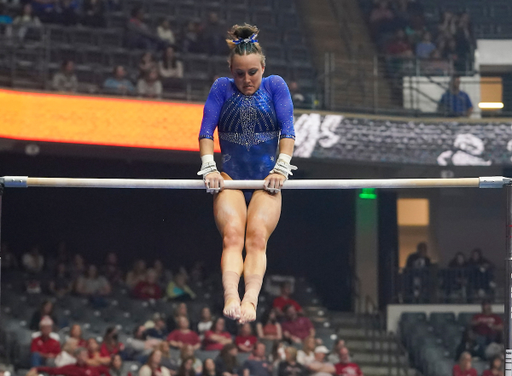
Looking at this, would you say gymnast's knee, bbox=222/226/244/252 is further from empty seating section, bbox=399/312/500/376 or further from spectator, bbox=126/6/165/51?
spectator, bbox=126/6/165/51

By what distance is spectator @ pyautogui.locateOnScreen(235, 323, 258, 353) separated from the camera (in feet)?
37.0

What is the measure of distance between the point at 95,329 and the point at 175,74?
3976mm

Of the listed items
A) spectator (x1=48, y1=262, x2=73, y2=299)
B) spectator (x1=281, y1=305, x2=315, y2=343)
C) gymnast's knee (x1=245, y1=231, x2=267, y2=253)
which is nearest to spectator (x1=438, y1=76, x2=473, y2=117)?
spectator (x1=281, y1=305, x2=315, y2=343)

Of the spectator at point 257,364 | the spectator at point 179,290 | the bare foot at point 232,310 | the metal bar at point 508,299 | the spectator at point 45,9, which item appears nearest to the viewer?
the bare foot at point 232,310

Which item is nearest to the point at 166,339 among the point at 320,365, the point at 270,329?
the point at 270,329

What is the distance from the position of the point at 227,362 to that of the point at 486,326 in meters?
4.24

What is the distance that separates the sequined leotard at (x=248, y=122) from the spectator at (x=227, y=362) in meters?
5.40

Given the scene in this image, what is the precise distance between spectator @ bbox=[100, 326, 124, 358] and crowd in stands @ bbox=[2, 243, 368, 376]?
0.04 ft

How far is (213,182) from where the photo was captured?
535 cm

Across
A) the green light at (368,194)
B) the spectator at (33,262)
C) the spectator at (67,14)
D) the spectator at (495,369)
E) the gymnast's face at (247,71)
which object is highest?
the spectator at (67,14)

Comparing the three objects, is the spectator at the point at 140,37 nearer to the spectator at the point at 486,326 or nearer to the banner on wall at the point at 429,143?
the banner on wall at the point at 429,143

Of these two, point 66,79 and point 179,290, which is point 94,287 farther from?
point 66,79

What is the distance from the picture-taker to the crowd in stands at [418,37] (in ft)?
44.9

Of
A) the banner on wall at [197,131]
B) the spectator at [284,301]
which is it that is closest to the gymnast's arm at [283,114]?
the banner on wall at [197,131]
